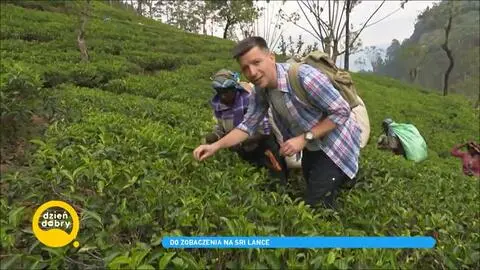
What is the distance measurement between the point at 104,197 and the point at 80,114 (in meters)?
2.66

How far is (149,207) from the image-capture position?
7.91ft

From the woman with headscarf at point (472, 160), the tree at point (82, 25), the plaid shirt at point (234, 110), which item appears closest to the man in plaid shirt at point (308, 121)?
the plaid shirt at point (234, 110)

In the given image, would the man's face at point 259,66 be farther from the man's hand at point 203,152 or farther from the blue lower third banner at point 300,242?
the blue lower third banner at point 300,242

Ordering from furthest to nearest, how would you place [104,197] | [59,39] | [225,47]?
[225,47] → [59,39] → [104,197]

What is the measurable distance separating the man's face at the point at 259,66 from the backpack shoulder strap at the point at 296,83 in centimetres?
10

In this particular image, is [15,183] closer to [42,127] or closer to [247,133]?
[247,133]

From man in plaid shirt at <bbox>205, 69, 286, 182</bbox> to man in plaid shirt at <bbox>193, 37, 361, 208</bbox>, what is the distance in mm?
256

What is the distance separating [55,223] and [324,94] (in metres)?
2.00

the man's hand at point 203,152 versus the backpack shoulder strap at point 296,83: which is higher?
the backpack shoulder strap at point 296,83

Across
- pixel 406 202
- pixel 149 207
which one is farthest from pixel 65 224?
pixel 406 202

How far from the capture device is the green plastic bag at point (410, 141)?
7375mm

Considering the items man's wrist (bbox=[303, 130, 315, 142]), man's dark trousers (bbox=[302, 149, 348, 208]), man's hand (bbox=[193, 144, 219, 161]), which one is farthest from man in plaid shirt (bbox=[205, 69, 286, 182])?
man's wrist (bbox=[303, 130, 315, 142])

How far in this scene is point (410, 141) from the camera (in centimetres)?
749

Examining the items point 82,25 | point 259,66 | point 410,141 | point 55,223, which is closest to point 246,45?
point 259,66
